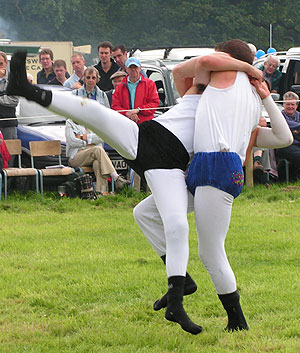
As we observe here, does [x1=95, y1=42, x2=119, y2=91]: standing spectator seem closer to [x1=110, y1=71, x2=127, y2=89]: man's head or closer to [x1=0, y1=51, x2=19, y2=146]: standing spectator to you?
[x1=110, y1=71, x2=127, y2=89]: man's head

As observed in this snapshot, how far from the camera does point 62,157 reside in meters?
12.5

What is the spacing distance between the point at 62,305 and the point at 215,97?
214 cm

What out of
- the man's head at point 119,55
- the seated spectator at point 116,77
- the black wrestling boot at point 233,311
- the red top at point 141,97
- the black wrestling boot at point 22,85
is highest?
the black wrestling boot at point 22,85

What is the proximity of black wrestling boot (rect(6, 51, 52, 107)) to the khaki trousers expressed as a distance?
6.88 m

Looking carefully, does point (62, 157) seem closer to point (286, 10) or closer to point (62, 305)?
point (62, 305)

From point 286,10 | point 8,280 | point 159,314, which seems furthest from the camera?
point 286,10

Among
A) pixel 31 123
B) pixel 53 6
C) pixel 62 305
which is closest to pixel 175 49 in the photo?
pixel 31 123

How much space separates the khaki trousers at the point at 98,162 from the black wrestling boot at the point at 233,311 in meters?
6.60

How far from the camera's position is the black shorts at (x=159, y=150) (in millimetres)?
5307

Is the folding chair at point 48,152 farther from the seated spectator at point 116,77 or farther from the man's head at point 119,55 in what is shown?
the man's head at point 119,55

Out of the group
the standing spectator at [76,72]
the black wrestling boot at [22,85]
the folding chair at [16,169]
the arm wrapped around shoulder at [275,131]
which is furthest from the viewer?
the standing spectator at [76,72]

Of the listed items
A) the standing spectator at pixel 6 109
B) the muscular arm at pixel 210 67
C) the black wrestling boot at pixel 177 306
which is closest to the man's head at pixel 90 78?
the standing spectator at pixel 6 109

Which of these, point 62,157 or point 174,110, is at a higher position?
point 174,110

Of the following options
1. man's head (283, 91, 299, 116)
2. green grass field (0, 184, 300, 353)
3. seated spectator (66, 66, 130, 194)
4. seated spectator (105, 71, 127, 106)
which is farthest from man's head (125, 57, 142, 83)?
man's head (283, 91, 299, 116)
